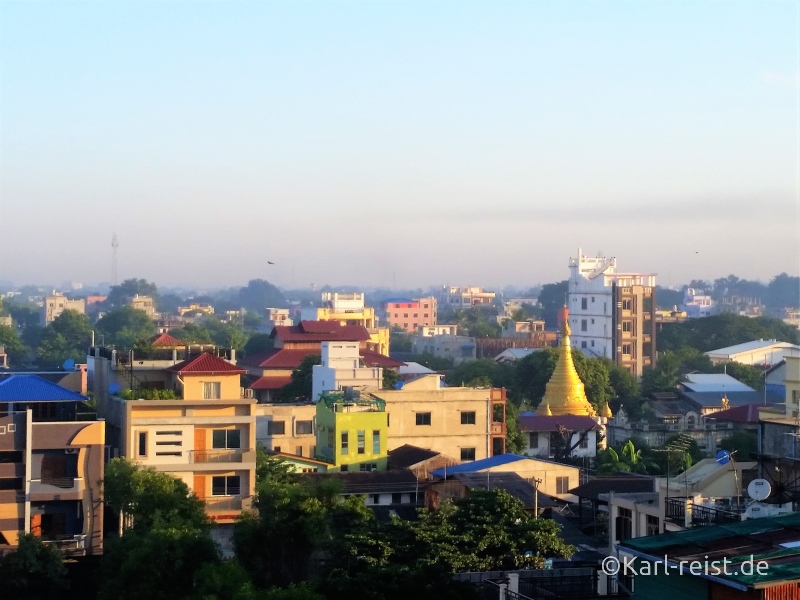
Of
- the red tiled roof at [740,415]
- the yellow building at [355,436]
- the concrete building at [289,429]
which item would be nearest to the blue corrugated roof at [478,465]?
the yellow building at [355,436]

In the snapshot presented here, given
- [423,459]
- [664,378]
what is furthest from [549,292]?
[423,459]

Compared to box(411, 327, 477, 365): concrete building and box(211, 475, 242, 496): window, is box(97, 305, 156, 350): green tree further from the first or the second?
box(211, 475, 242, 496): window

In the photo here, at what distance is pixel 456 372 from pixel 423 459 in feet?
118

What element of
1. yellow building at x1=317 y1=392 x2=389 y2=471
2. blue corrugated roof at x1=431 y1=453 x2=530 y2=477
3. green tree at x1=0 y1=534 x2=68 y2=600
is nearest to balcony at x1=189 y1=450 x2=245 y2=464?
green tree at x1=0 y1=534 x2=68 y2=600

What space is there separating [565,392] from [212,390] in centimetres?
2866

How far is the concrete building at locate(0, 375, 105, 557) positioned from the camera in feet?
91.2

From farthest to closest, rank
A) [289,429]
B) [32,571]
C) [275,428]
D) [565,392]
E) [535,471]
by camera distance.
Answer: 1. [565,392]
2. [289,429]
3. [275,428]
4. [535,471]
5. [32,571]

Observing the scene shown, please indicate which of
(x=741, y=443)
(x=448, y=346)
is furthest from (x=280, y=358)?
(x=448, y=346)

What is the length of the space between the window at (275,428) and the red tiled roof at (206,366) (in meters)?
8.07

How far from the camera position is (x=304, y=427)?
3972 cm

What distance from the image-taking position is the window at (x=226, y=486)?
30.2m

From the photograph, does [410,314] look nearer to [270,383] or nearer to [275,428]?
[270,383]

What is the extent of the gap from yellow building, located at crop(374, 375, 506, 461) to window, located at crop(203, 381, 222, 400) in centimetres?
942

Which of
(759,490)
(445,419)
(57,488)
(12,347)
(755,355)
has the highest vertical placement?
(759,490)
